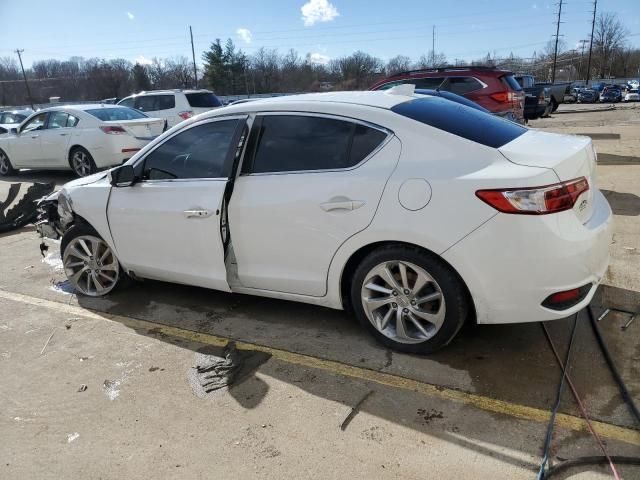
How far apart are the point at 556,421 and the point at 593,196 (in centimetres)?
143


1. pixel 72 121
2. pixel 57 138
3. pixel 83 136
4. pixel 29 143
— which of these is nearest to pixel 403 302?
pixel 83 136

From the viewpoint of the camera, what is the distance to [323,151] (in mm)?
3375

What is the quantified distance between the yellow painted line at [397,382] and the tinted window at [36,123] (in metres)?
8.57

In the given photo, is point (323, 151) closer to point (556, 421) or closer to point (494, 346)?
point (494, 346)

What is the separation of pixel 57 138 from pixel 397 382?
10.3 meters

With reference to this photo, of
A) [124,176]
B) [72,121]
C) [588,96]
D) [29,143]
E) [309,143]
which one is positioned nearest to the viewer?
[309,143]

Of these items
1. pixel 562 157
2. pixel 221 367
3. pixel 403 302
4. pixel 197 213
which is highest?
pixel 562 157

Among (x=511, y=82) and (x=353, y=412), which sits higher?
(x=511, y=82)

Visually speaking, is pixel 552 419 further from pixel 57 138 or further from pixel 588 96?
pixel 588 96

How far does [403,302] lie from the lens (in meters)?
3.20

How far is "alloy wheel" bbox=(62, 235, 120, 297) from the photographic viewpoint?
457 cm

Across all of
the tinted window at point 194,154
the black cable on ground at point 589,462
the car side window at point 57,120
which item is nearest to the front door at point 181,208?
the tinted window at point 194,154

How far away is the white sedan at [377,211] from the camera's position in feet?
9.21

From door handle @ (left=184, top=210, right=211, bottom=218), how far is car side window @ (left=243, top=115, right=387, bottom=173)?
42 cm
